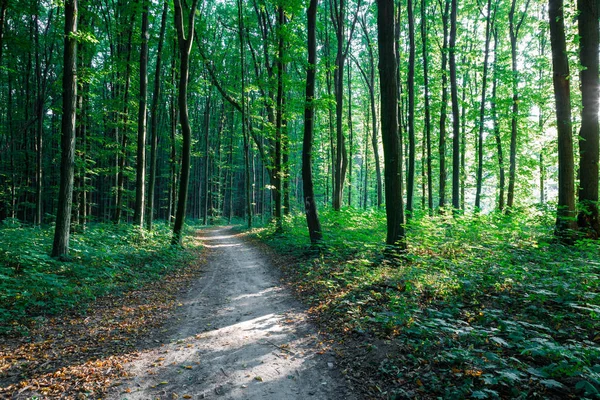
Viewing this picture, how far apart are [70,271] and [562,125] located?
13.2 m

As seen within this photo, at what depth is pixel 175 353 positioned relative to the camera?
4348mm

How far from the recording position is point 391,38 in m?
7.74

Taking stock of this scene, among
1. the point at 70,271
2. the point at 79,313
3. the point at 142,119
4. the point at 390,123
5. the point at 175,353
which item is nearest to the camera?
the point at 175,353

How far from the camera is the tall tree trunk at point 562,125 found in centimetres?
762

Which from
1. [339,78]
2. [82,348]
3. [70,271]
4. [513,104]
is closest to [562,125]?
[339,78]

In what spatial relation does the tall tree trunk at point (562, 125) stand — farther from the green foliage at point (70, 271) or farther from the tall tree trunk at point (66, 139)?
the tall tree trunk at point (66, 139)

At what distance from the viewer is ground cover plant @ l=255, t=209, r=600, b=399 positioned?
2.88 m

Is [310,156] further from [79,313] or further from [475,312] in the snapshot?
[79,313]

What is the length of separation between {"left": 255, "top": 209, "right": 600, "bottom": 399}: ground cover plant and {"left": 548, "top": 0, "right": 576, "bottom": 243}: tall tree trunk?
0.73 meters

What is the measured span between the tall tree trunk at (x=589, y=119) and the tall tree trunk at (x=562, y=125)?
238 mm

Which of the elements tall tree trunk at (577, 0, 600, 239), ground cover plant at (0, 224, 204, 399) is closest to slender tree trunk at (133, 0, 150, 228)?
ground cover plant at (0, 224, 204, 399)

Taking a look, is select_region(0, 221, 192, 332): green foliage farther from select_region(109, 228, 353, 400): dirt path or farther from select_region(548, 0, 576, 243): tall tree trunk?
select_region(548, 0, 576, 243): tall tree trunk

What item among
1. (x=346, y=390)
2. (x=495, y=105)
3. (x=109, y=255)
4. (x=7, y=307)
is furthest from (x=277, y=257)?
(x=495, y=105)

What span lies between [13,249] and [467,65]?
75.9ft
